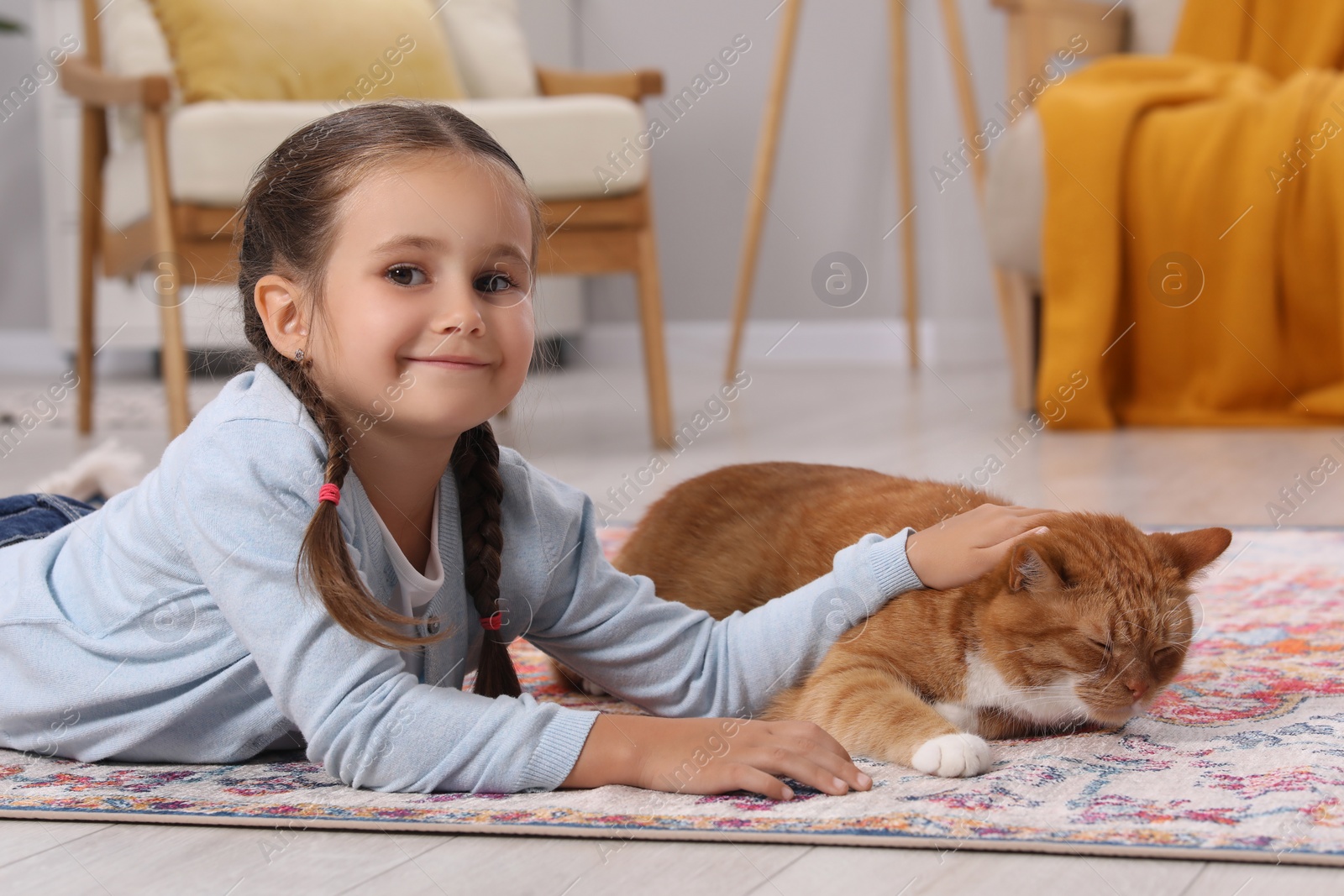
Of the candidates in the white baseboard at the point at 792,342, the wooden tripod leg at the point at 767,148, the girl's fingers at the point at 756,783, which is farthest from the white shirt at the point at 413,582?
the white baseboard at the point at 792,342

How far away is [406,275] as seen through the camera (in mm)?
883

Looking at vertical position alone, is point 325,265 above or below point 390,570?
above

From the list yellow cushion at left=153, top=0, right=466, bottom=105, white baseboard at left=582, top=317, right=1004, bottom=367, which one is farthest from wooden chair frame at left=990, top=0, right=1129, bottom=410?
yellow cushion at left=153, top=0, right=466, bottom=105

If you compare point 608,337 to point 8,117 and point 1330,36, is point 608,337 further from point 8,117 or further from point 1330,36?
point 1330,36

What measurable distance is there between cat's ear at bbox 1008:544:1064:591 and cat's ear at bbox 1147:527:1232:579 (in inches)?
4.0

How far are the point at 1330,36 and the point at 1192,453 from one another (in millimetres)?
1235

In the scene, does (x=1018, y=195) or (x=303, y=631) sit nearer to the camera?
(x=303, y=631)

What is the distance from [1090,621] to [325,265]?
1.90ft

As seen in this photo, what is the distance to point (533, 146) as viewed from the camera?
2242mm

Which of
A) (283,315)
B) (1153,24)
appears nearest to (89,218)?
(283,315)

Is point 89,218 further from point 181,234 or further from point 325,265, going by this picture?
point 325,265

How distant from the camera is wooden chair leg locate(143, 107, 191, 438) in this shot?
220 centimetres

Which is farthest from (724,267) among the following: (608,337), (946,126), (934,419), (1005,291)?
(934,419)

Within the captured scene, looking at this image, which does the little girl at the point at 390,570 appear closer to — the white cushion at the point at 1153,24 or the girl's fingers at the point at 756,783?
the girl's fingers at the point at 756,783
